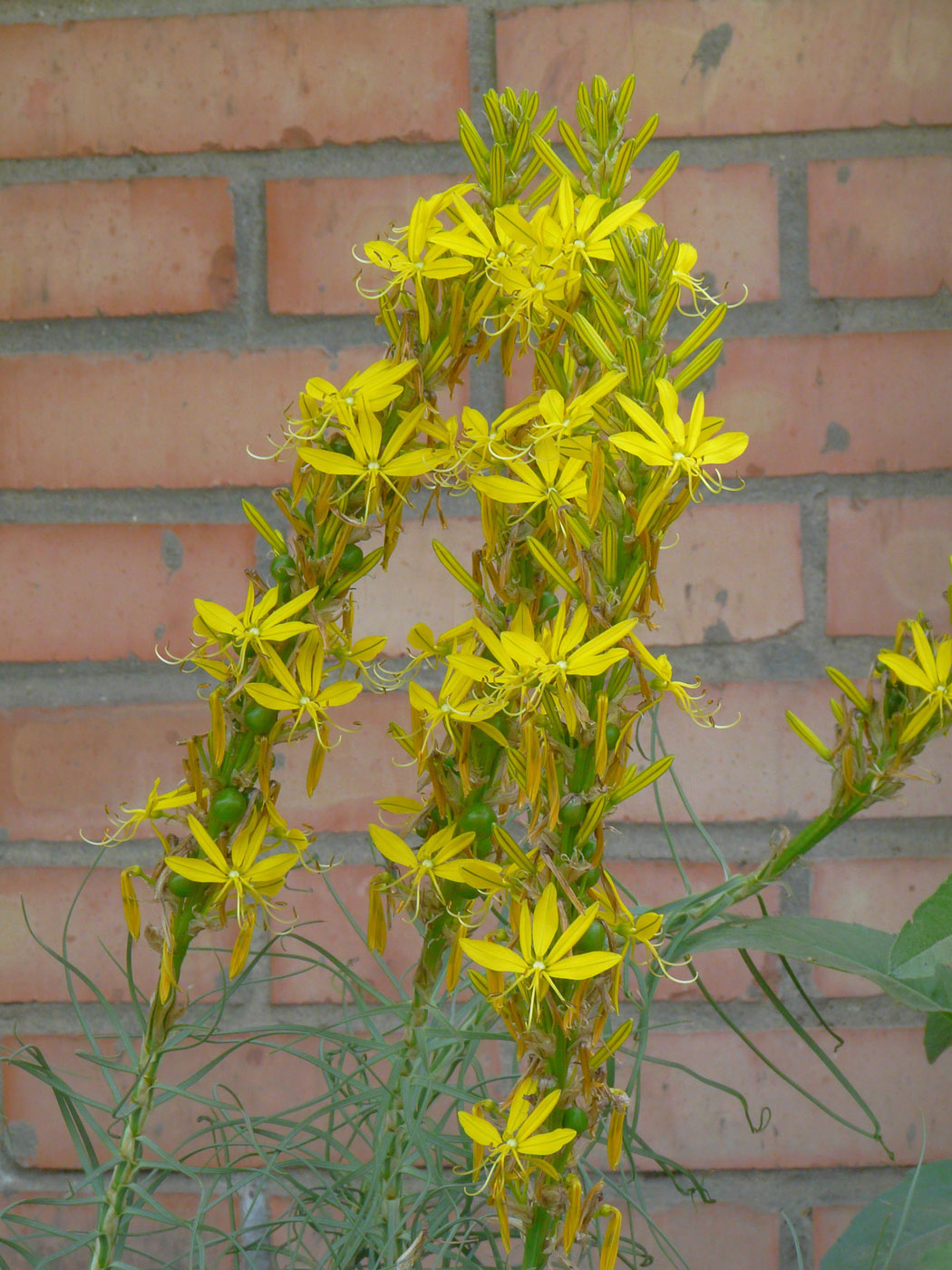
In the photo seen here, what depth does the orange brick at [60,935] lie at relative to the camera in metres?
0.60

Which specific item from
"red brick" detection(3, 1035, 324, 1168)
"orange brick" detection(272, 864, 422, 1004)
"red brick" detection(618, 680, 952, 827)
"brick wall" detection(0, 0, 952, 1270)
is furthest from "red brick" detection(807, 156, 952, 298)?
"red brick" detection(3, 1035, 324, 1168)

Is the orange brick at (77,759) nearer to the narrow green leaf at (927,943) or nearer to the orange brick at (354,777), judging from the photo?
the orange brick at (354,777)

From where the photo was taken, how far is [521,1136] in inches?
8.7

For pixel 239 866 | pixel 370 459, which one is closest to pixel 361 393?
pixel 370 459

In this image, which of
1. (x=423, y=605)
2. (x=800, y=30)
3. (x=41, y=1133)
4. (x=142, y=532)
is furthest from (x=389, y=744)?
(x=800, y=30)

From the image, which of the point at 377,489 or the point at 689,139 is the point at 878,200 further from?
the point at 377,489

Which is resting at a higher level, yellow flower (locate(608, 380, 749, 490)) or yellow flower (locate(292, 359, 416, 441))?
yellow flower (locate(292, 359, 416, 441))

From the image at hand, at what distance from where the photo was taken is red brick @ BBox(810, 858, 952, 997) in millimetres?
595

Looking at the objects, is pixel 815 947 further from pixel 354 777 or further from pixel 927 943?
pixel 354 777

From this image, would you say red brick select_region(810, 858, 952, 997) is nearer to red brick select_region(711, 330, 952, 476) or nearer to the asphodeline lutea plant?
red brick select_region(711, 330, 952, 476)

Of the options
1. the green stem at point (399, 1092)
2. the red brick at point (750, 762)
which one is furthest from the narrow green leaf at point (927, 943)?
the red brick at point (750, 762)

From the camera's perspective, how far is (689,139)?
566 millimetres

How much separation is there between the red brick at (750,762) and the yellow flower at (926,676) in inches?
13.1

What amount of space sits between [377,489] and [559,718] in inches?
2.8
